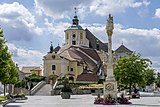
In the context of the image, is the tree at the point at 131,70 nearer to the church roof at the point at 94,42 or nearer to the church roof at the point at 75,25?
the church roof at the point at 75,25

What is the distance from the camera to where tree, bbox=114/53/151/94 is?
58062 millimetres

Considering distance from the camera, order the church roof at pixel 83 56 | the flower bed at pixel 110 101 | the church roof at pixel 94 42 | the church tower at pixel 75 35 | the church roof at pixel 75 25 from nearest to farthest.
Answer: the flower bed at pixel 110 101 < the church roof at pixel 83 56 < the church tower at pixel 75 35 < the church roof at pixel 75 25 < the church roof at pixel 94 42

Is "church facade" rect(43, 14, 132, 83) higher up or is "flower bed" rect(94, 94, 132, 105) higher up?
"church facade" rect(43, 14, 132, 83)

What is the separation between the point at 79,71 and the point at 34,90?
22.9 metres

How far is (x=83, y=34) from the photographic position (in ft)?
407

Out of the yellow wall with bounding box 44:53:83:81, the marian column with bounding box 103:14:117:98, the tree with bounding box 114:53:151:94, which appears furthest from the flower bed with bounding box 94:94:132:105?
the yellow wall with bounding box 44:53:83:81

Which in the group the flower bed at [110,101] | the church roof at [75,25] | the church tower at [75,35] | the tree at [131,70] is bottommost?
the flower bed at [110,101]

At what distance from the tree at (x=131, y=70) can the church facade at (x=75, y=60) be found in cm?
3110

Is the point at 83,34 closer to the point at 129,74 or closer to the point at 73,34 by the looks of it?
the point at 73,34

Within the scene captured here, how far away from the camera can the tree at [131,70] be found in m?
58.1

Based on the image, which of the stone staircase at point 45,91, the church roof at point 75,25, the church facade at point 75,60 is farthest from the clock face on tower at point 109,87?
the church roof at point 75,25

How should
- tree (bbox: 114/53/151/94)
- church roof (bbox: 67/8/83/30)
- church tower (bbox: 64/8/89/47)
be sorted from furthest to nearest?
church roof (bbox: 67/8/83/30) → church tower (bbox: 64/8/89/47) → tree (bbox: 114/53/151/94)

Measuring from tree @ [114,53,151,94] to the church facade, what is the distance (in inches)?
1225

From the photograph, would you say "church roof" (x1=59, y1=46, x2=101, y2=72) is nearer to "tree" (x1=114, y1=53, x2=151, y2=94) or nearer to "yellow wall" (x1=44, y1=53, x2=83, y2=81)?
"yellow wall" (x1=44, y1=53, x2=83, y2=81)
